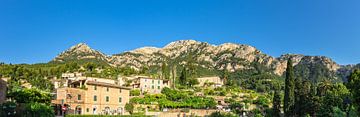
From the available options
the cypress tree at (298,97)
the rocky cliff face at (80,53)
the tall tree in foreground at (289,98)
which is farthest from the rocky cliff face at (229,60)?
the cypress tree at (298,97)

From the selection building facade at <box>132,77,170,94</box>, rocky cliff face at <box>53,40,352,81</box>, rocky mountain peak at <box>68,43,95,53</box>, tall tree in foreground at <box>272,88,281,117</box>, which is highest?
rocky mountain peak at <box>68,43,95,53</box>

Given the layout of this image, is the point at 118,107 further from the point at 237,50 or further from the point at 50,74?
the point at 237,50

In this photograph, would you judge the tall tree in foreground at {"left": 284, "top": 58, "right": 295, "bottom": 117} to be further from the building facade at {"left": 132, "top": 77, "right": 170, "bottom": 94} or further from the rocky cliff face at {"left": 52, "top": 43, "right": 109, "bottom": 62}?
the rocky cliff face at {"left": 52, "top": 43, "right": 109, "bottom": 62}

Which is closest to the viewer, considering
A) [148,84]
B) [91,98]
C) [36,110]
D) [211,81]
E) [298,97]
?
[36,110]

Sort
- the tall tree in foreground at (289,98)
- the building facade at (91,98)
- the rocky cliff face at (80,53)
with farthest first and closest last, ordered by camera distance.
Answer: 1. the rocky cliff face at (80,53)
2. the tall tree in foreground at (289,98)
3. the building facade at (91,98)

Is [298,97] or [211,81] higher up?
[211,81]

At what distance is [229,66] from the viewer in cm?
17400

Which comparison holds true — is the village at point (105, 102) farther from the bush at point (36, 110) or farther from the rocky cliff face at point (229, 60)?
the rocky cliff face at point (229, 60)

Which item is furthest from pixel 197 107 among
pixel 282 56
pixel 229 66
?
pixel 282 56

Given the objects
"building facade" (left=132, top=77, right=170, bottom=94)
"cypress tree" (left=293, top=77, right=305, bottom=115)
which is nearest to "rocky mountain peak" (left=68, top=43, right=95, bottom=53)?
"building facade" (left=132, top=77, right=170, bottom=94)

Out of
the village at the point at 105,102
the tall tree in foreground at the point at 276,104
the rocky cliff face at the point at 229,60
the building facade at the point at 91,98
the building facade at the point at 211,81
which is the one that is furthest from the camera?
the rocky cliff face at the point at 229,60

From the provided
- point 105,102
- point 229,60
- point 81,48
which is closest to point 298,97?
point 105,102

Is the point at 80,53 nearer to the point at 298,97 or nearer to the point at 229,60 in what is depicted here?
the point at 229,60

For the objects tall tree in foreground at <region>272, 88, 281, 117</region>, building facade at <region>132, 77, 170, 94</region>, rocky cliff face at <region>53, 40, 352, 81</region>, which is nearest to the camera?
tall tree in foreground at <region>272, 88, 281, 117</region>
